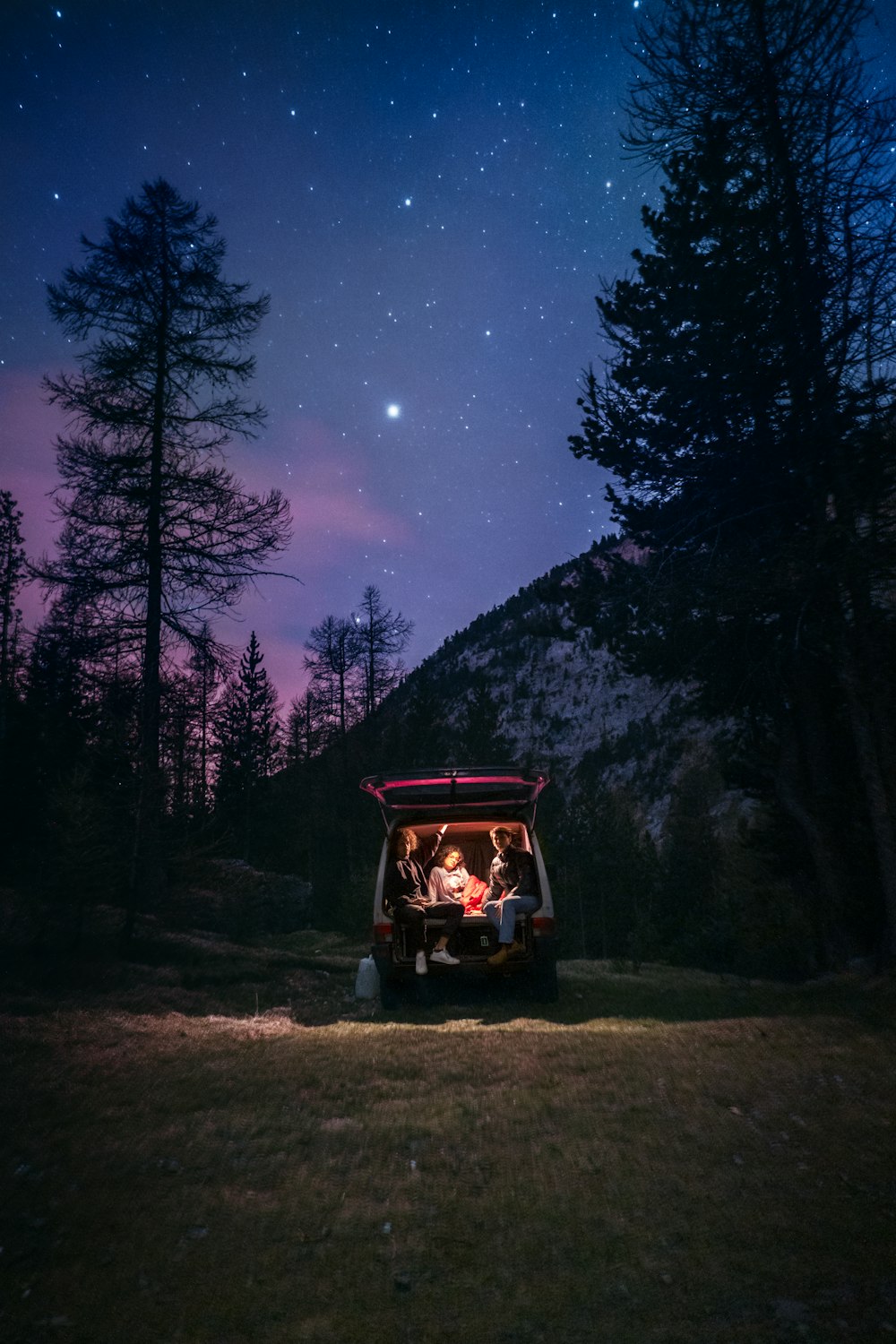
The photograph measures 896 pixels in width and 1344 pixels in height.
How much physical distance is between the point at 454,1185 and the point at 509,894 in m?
4.40

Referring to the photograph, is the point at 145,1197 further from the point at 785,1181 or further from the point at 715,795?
the point at 715,795

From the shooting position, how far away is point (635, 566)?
10.9 metres

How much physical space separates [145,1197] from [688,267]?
11378 mm

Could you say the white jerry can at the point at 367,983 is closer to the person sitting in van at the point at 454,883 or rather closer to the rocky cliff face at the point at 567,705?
the person sitting in van at the point at 454,883

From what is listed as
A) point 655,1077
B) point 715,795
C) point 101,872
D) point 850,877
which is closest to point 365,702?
point 101,872

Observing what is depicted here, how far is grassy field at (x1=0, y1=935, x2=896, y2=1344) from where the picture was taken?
248 centimetres

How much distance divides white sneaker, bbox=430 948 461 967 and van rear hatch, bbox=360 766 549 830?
134 cm

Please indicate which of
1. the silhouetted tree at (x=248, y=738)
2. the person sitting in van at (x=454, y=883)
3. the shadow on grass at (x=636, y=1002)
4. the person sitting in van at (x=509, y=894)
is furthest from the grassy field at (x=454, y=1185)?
the silhouetted tree at (x=248, y=738)

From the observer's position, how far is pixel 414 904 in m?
7.73

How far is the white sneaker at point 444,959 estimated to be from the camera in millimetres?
7605

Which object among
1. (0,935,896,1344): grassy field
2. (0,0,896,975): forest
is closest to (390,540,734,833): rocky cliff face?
(0,0,896,975): forest

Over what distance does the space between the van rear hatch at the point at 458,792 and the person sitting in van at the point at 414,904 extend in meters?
0.32

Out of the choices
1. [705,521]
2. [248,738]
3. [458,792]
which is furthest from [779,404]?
[248,738]

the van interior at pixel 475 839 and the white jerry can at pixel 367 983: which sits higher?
the van interior at pixel 475 839
